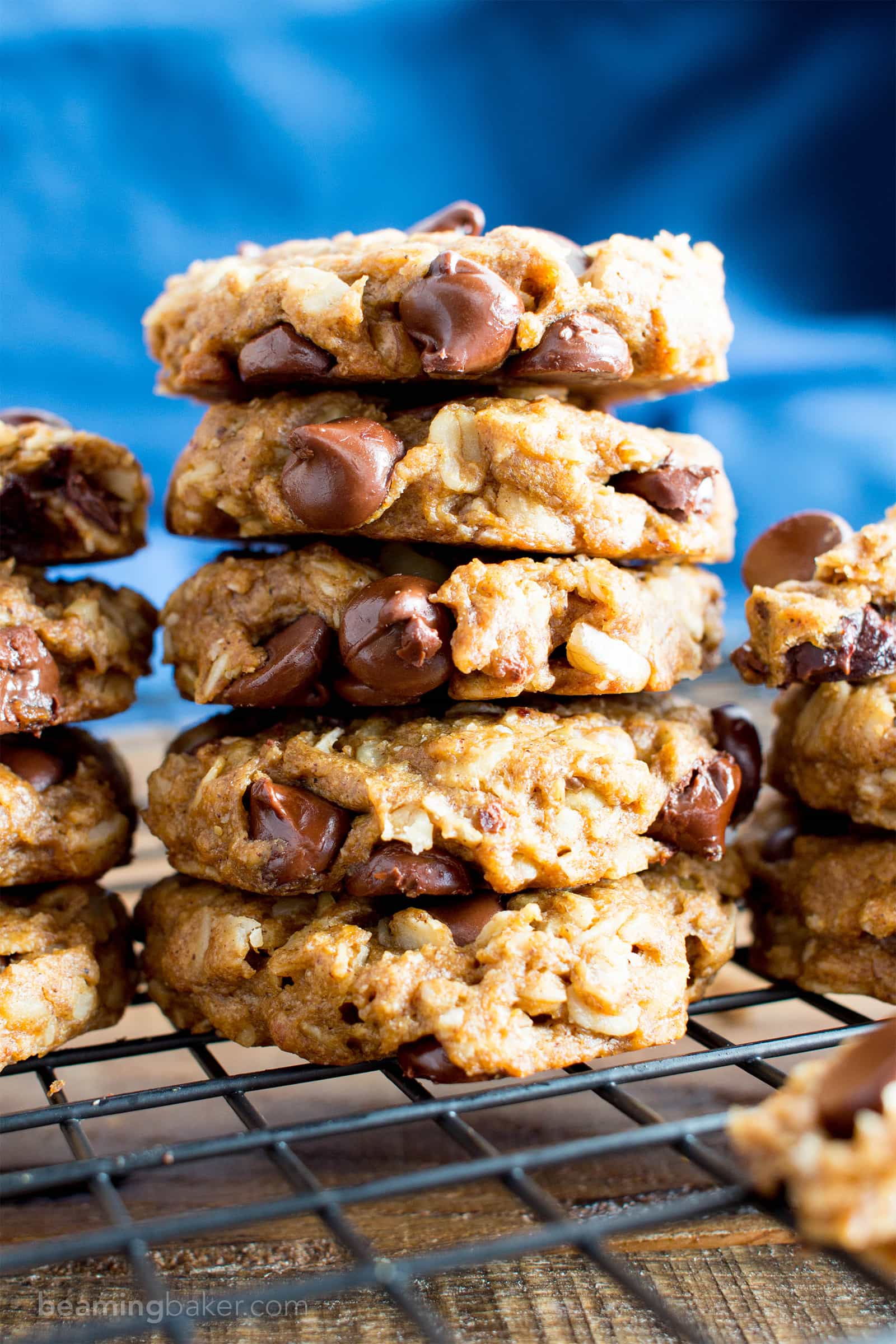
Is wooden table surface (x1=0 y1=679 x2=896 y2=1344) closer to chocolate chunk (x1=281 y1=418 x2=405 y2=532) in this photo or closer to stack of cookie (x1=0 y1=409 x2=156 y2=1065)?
stack of cookie (x1=0 y1=409 x2=156 y2=1065)

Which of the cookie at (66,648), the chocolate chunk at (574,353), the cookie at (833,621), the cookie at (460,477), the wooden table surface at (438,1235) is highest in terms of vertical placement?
the chocolate chunk at (574,353)

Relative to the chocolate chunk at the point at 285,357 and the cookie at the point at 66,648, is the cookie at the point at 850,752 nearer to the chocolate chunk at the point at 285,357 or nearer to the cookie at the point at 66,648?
the chocolate chunk at the point at 285,357

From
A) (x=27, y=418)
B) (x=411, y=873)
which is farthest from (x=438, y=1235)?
(x=27, y=418)

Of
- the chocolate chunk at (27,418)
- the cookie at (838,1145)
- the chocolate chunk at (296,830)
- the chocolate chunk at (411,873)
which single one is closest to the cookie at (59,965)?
the chocolate chunk at (296,830)

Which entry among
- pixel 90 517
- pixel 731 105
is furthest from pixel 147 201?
pixel 90 517

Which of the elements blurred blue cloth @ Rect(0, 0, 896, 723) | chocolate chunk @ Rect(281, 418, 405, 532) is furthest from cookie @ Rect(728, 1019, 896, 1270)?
blurred blue cloth @ Rect(0, 0, 896, 723)

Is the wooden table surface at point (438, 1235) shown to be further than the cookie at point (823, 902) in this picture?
No

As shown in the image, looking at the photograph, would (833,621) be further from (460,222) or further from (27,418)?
(27,418)
